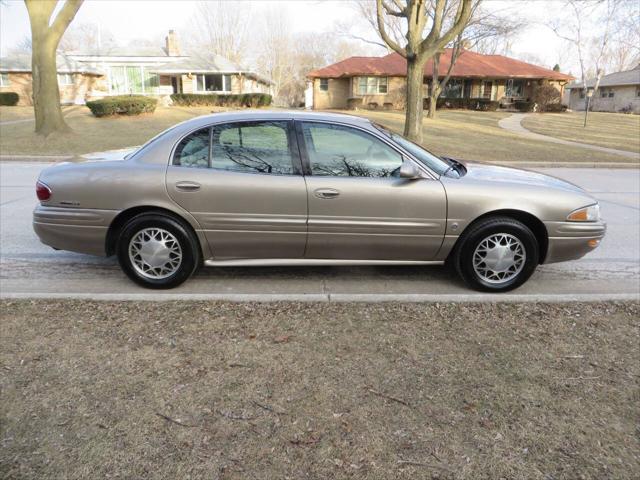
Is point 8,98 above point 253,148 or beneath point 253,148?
above

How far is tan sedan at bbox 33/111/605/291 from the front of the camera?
4215mm

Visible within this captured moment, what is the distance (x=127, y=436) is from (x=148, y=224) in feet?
7.19

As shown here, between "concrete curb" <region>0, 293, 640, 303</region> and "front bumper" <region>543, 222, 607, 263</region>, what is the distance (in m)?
0.40

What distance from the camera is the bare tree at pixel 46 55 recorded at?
55.3 ft

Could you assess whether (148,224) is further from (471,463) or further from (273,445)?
(471,463)

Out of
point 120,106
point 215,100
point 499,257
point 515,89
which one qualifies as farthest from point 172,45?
point 499,257

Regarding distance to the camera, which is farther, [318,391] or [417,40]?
[417,40]

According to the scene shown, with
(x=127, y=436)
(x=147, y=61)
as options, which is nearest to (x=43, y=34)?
(x=127, y=436)

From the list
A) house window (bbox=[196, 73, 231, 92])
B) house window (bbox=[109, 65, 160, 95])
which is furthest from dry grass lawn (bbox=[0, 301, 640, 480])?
house window (bbox=[109, 65, 160, 95])

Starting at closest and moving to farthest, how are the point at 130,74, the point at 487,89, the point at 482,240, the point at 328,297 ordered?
1. the point at 328,297
2. the point at 482,240
3. the point at 130,74
4. the point at 487,89

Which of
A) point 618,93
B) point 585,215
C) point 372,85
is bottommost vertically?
point 585,215

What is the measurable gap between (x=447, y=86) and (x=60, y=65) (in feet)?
102

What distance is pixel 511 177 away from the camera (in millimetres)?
4559

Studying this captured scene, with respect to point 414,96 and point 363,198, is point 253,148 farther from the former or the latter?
point 414,96
